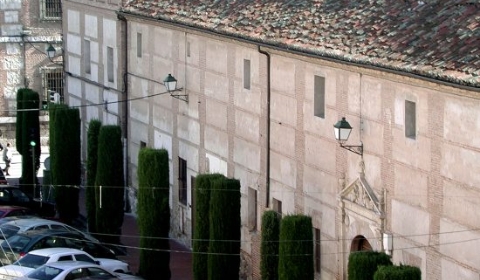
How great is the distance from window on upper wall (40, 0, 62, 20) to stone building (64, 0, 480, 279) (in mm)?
17312

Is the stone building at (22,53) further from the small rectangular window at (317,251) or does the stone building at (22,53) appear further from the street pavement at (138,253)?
the small rectangular window at (317,251)

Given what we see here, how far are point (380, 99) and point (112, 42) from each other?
17.5 metres

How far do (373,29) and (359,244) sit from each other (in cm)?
393

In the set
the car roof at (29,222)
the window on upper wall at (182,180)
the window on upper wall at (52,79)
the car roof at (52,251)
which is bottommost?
the car roof at (52,251)

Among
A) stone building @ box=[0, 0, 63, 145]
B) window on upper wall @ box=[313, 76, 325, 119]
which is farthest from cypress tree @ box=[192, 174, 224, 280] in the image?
stone building @ box=[0, 0, 63, 145]

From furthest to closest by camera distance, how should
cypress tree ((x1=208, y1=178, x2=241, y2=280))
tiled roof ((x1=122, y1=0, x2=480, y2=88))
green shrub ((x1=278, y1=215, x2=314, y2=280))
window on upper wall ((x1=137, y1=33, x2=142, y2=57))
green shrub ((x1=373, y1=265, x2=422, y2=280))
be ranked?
window on upper wall ((x1=137, y1=33, x2=142, y2=57)) → cypress tree ((x1=208, y1=178, x2=241, y2=280)) → green shrub ((x1=278, y1=215, x2=314, y2=280)) → tiled roof ((x1=122, y1=0, x2=480, y2=88)) → green shrub ((x1=373, y1=265, x2=422, y2=280))

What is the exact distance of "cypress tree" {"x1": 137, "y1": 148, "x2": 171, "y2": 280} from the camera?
32.9 metres

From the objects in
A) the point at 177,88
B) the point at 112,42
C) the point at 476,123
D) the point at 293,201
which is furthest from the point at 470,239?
the point at 112,42

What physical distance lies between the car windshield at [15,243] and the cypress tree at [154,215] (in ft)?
8.35

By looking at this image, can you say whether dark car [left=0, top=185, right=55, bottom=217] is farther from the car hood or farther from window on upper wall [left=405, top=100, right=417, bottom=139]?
window on upper wall [left=405, top=100, right=417, bottom=139]

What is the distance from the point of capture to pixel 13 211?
38.3 meters

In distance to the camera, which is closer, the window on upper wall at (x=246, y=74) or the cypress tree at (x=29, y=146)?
the window on upper wall at (x=246, y=74)

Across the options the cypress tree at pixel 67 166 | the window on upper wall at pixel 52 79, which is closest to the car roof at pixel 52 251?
the cypress tree at pixel 67 166

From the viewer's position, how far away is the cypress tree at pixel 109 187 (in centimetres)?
3653
